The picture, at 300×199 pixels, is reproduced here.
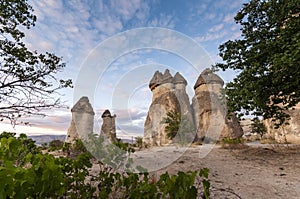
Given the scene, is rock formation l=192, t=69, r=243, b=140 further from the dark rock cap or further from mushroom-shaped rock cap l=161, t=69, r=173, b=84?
the dark rock cap

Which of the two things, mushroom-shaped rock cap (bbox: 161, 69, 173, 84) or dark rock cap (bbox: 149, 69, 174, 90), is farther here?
dark rock cap (bbox: 149, 69, 174, 90)

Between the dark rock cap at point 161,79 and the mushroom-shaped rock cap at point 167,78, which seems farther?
the dark rock cap at point 161,79

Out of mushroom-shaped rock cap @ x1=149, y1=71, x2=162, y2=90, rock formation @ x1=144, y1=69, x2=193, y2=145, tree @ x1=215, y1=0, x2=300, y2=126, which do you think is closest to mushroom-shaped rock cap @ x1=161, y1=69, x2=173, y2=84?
rock formation @ x1=144, y1=69, x2=193, y2=145

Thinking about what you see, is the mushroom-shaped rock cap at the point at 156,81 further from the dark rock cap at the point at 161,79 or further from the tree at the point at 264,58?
the tree at the point at 264,58

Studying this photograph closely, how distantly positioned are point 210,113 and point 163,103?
7.09 metres

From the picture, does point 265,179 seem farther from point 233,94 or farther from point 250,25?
point 250,25

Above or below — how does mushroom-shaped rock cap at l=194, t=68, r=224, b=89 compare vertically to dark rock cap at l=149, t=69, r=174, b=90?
below

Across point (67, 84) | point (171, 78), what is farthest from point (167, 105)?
point (67, 84)

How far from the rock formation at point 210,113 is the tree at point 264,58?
17921 millimetres

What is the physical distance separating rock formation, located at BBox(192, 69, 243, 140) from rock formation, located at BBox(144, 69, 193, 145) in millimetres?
1643

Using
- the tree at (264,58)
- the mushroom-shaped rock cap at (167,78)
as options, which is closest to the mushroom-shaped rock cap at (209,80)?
the mushroom-shaped rock cap at (167,78)

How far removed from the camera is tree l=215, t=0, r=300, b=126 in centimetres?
574

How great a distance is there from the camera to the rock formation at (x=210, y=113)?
2490 centimetres

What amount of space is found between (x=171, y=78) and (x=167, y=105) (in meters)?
6.03
